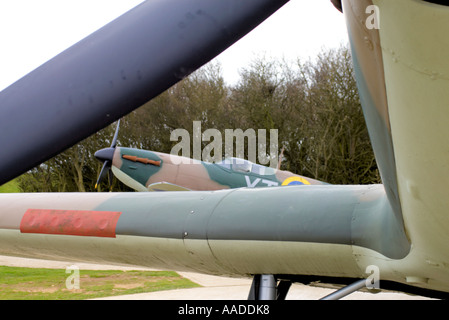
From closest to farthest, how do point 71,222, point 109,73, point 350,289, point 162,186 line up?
point 109,73 → point 350,289 → point 71,222 → point 162,186

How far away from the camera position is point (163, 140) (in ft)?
60.3

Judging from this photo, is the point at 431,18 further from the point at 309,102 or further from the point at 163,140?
the point at 163,140

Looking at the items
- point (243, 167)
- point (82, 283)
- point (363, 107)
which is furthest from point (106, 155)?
point (363, 107)

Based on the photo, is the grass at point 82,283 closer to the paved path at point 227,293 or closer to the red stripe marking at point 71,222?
the paved path at point 227,293

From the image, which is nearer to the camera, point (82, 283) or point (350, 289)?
point (350, 289)

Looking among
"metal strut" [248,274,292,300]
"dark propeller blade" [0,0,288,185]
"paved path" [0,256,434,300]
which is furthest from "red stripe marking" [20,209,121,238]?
"dark propeller blade" [0,0,288,185]

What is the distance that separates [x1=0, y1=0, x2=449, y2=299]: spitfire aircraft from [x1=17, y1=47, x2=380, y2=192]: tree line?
12557mm

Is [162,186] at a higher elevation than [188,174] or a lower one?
lower

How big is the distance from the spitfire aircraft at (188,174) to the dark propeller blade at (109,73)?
336 inches

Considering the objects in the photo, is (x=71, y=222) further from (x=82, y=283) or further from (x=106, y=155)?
(x=106, y=155)

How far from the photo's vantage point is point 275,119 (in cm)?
1744

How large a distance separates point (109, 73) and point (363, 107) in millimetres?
673

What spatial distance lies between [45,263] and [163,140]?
10014 millimetres
